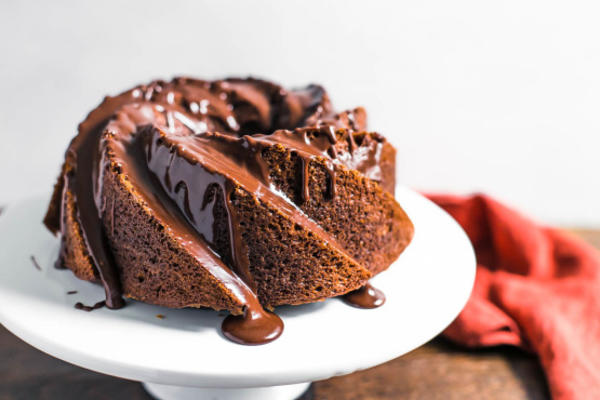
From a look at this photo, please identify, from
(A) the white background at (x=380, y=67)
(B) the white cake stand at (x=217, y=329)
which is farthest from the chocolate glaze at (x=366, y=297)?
(A) the white background at (x=380, y=67)

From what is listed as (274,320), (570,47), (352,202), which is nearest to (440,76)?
(570,47)

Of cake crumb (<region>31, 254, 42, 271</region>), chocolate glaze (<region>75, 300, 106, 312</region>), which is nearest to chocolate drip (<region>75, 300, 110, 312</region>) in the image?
chocolate glaze (<region>75, 300, 106, 312</region>)

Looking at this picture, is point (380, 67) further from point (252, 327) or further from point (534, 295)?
point (252, 327)

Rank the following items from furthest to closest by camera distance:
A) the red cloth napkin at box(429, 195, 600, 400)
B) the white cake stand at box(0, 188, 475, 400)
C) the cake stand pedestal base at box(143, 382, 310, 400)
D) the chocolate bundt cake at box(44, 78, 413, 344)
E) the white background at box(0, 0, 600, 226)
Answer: the white background at box(0, 0, 600, 226) < the red cloth napkin at box(429, 195, 600, 400) < the cake stand pedestal base at box(143, 382, 310, 400) < the chocolate bundt cake at box(44, 78, 413, 344) < the white cake stand at box(0, 188, 475, 400)

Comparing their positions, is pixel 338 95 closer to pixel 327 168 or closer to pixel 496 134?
pixel 496 134

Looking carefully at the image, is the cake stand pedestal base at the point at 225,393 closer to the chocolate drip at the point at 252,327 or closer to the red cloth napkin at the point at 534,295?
the chocolate drip at the point at 252,327

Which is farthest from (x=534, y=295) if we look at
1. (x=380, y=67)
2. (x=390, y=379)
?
(x=380, y=67)

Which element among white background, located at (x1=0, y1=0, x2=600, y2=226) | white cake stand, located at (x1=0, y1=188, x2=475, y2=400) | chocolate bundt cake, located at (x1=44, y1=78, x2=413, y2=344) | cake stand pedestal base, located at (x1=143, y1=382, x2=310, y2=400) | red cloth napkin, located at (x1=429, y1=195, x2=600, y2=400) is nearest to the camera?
white cake stand, located at (x1=0, y1=188, x2=475, y2=400)

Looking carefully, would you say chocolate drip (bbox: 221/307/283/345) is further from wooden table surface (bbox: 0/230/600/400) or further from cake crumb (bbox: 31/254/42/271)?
cake crumb (bbox: 31/254/42/271)

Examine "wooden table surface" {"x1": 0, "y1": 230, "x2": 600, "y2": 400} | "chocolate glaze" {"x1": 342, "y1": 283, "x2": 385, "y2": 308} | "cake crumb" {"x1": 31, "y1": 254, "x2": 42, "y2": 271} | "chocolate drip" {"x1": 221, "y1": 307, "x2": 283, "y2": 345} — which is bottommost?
"wooden table surface" {"x1": 0, "y1": 230, "x2": 600, "y2": 400}
